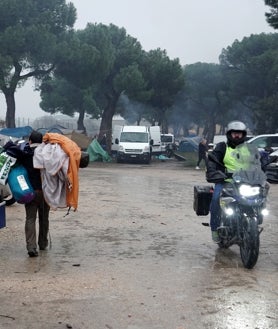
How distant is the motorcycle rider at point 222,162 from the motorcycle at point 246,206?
13cm

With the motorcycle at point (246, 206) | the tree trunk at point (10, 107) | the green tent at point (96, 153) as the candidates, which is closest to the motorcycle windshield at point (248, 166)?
the motorcycle at point (246, 206)

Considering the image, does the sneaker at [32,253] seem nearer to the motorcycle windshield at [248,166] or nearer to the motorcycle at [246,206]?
the motorcycle at [246,206]

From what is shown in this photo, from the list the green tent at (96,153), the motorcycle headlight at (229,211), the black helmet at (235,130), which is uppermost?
the black helmet at (235,130)

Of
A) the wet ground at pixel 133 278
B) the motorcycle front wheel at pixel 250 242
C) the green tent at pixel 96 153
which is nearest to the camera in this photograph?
the wet ground at pixel 133 278

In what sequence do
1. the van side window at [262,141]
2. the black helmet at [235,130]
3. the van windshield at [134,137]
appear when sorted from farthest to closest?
the van windshield at [134,137], the van side window at [262,141], the black helmet at [235,130]

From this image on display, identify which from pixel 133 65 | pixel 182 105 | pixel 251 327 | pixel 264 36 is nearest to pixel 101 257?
pixel 251 327

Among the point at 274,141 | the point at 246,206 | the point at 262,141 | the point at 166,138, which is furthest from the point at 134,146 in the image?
the point at 246,206

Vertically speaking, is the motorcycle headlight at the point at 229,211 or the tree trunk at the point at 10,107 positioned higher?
the tree trunk at the point at 10,107

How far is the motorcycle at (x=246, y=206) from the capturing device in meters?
5.73

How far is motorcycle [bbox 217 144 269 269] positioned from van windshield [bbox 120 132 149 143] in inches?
846

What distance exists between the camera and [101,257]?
20.8ft

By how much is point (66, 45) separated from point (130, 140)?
844cm

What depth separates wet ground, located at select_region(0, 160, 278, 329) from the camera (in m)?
4.22

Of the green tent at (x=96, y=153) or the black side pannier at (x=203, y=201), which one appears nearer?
the black side pannier at (x=203, y=201)
